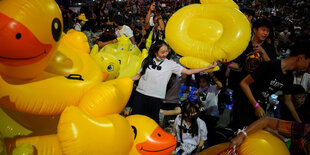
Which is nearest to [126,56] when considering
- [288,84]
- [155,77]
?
[155,77]

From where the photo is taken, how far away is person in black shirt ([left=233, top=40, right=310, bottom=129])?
1.98 m

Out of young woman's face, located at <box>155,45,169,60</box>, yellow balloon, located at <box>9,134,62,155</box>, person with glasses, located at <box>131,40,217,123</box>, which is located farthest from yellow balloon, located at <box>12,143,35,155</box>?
young woman's face, located at <box>155,45,169,60</box>

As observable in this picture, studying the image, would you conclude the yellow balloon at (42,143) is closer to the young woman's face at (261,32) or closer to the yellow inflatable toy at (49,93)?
the yellow inflatable toy at (49,93)

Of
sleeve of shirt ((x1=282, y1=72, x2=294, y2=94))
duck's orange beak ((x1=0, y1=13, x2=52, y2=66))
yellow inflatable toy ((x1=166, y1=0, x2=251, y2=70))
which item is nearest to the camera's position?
duck's orange beak ((x1=0, y1=13, x2=52, y2=66))

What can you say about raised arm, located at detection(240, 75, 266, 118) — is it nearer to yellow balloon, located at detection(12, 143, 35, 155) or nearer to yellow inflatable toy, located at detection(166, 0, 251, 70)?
yellow inflatable toy, located at detection(166, 0, 251, 70)

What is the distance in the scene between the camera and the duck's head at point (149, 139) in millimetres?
2041

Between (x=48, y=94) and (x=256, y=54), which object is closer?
(x=48, y=94)

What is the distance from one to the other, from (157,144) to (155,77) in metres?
0.86

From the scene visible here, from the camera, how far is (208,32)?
3777 millimetres

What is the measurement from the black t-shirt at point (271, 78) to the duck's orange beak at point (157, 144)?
1.02m

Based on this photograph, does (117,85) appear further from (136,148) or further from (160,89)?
(160,89)

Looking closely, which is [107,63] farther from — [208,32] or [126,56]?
[208,32]

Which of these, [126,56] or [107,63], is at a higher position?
[107,63]

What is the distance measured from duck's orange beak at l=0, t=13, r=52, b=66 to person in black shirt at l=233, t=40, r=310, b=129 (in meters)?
1.85
